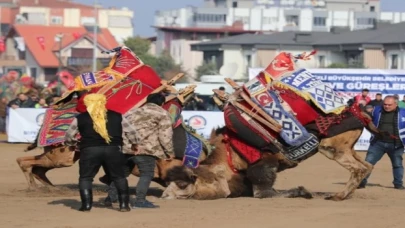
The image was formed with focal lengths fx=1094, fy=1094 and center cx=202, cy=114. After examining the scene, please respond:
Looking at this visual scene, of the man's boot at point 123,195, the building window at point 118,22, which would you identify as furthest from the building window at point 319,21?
the man's boot at point 123,195

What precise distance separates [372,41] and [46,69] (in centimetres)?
3785

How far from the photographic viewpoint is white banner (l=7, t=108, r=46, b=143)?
27.3 metres

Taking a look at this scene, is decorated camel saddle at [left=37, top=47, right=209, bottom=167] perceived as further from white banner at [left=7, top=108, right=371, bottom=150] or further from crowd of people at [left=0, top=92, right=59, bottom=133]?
crowd of people at [left=0, top=92, right=59, bottom=133]

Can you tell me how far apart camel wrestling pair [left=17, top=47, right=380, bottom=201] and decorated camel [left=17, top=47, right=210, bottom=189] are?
13 mm

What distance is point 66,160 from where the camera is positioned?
1426cm

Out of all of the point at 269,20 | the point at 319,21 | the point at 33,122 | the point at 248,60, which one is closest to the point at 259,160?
the point at 33,122

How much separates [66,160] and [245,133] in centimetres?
237

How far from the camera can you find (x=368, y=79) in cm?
2850

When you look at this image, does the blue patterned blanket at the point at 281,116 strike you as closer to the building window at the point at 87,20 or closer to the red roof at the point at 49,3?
the building window at the point at 87,20

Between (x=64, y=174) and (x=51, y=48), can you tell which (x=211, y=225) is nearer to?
(x=64, y=174)

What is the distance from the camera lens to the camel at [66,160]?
45.3ft

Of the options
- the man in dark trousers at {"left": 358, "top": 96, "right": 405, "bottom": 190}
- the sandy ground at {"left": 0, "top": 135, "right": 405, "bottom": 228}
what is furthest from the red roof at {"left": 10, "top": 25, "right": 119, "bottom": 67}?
the sandy ground at {"left": 0, "top": 135, "right": 405, "bottom": 228}

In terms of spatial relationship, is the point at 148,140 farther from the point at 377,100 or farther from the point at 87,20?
the point at 87,20

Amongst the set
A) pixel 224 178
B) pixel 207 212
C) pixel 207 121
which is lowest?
pixel 207 121
